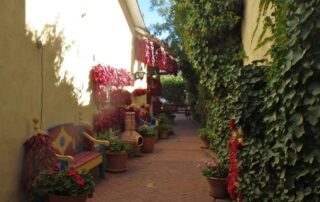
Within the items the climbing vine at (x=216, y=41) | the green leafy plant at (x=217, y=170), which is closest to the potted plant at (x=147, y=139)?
the climbing vine at (x=216, y=41)

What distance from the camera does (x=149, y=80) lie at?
62.0 feet

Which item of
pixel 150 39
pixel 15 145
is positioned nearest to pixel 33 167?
pixel 15 145

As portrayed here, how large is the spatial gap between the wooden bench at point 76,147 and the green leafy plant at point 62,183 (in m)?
0.76

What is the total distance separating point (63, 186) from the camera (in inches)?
204

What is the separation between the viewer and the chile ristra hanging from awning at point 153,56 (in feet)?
50.3

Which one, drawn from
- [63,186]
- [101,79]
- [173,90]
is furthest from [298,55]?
[173,90]

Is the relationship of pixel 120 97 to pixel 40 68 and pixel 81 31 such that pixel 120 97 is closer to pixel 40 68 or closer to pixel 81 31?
pixel 81 31

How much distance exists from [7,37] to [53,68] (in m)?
1.68

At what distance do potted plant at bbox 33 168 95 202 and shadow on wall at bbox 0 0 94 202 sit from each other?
0.47 m

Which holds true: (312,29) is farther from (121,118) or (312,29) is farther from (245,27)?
(121,118)

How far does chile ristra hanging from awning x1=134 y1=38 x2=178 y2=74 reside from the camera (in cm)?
1534

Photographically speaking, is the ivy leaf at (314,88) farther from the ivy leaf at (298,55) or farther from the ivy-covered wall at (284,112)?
the ivy leaf at (298,55)

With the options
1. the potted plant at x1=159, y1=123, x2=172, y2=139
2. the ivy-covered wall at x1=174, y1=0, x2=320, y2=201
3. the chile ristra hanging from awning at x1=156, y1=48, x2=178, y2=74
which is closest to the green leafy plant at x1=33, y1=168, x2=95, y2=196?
the ivy-covered wall at x1=174, y1=0, x2=320, y2=201

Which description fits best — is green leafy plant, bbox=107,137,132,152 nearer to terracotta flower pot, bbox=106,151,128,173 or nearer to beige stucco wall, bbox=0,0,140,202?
terracotta flower pot, bbox=106,151,128,173
